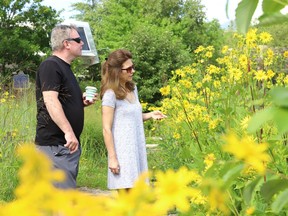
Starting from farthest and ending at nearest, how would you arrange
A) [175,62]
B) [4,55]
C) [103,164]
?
1. [4,55]
2. [175,62]
3. [103,164]

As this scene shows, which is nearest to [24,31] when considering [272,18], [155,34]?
[155,34]

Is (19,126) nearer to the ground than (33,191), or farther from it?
nearer to the ground

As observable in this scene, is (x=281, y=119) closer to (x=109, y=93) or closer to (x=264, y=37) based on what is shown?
(x=264, y=37)

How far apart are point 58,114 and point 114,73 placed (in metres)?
0.78

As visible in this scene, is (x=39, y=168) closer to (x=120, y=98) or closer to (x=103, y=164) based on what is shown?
(x=120, y=98)

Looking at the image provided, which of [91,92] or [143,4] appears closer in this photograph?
[91,92]

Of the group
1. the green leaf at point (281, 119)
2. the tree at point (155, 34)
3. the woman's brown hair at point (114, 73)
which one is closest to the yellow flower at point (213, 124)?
the woman's brown hair at point (114, 73)

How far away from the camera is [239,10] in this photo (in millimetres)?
898

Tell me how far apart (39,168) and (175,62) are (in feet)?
72.0

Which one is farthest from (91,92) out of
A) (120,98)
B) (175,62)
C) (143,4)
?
(143,4)

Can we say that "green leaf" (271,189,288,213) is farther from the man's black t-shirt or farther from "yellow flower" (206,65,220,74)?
"yellow flower" (206,65,220,74)

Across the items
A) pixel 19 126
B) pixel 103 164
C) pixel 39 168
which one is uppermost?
pixel 39 168

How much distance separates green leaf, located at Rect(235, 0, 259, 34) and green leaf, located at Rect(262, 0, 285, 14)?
57 millimetres

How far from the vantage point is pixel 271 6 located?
94 centimetres
